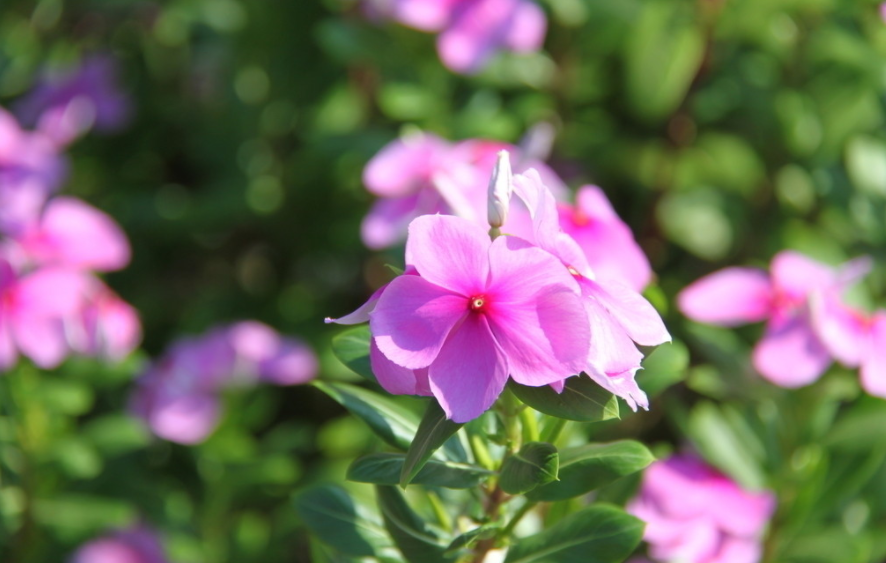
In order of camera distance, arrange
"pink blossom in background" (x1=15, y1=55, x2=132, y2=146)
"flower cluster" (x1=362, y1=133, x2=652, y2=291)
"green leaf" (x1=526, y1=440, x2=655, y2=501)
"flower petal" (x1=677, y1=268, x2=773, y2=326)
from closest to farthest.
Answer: "green leaf" (x1=526, y1=440, x2=655, y2=501), "flower cluster" (x1=362, y1=133, x2=652, y2=291), "flower petal" (x1=677, y1=268, x2=773, y2=326), "pink blossom in background" (x1=15, y1=55, x2=132, y2=146)

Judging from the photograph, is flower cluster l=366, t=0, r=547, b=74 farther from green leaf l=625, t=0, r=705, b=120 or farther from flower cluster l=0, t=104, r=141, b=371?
flower cluster l=0, t=104, r=141, b=371

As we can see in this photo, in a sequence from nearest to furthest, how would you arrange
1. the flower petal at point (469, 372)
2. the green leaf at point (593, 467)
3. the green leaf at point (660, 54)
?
the flower petal at point (469, 372) → the green leaf at point (593, 467) → the green leaf at point (660, 54)

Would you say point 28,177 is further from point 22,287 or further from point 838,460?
point 838,460

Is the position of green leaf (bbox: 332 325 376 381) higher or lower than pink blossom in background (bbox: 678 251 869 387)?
higher

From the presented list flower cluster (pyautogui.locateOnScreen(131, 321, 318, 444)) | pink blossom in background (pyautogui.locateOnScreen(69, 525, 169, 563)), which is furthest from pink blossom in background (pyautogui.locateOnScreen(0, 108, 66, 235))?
pink blossom in background (pyautogui.locateOnScreen(69, 525, 169, 563))

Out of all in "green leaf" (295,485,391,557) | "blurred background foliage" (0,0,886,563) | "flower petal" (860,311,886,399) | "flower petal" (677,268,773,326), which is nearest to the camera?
"green leaf" (295,485,391,557)

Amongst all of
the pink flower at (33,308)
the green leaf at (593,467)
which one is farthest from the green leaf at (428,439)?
the pink flower at (33,308)

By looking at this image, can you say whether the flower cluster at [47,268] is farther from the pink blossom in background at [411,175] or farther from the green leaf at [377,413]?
the green leaf at [377,413]
